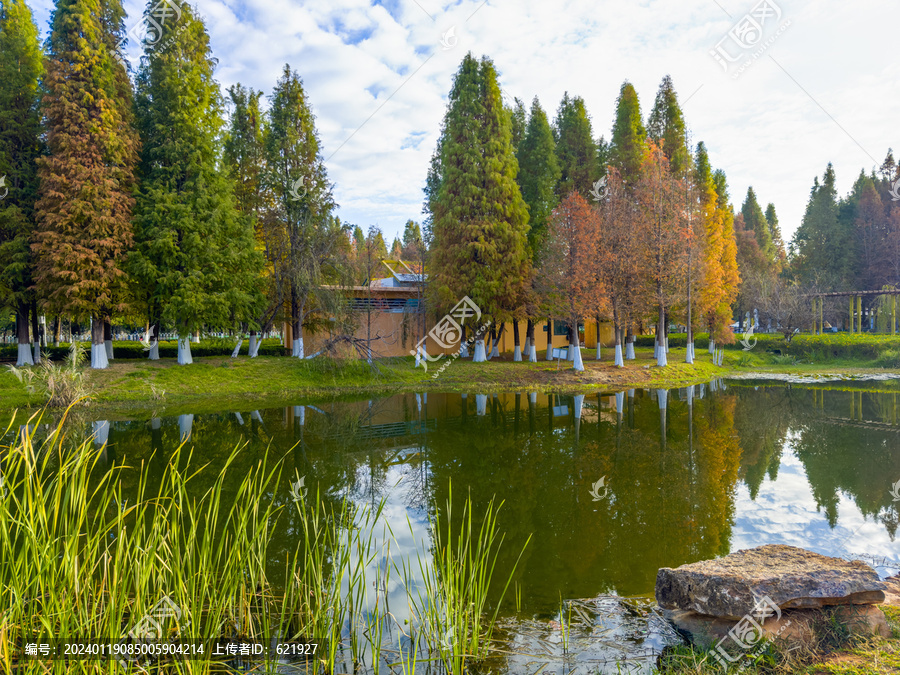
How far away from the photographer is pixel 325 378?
19.9 meters

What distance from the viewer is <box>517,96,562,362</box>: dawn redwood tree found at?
83.3 ft

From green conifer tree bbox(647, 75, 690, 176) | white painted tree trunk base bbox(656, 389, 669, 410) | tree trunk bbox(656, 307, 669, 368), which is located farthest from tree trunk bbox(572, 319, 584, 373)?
green conifer tree bbox(647, 75, 690, 176)

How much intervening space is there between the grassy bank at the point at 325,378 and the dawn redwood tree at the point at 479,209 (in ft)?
10.5

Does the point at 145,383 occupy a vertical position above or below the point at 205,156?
below

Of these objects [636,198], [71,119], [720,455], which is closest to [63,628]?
[720,455]

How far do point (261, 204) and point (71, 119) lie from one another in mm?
7426

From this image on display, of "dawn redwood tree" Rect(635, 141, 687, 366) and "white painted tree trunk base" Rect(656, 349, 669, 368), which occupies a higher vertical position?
"dawn redwood tree" Rect(635, 141, 687, 366)

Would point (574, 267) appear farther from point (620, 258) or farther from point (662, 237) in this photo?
point (662, 237)

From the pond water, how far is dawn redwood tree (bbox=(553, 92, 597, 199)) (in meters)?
15.3

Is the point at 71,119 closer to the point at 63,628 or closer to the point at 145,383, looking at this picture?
the point at 145,383

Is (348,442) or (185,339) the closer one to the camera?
(348,442)

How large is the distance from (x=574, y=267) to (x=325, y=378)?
1120 centimetres

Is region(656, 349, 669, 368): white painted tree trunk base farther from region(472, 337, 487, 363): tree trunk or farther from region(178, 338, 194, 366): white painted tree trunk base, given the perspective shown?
region(178, 338, 194, 366): white painted tree trunk base

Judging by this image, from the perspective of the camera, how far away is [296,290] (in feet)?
72.3
